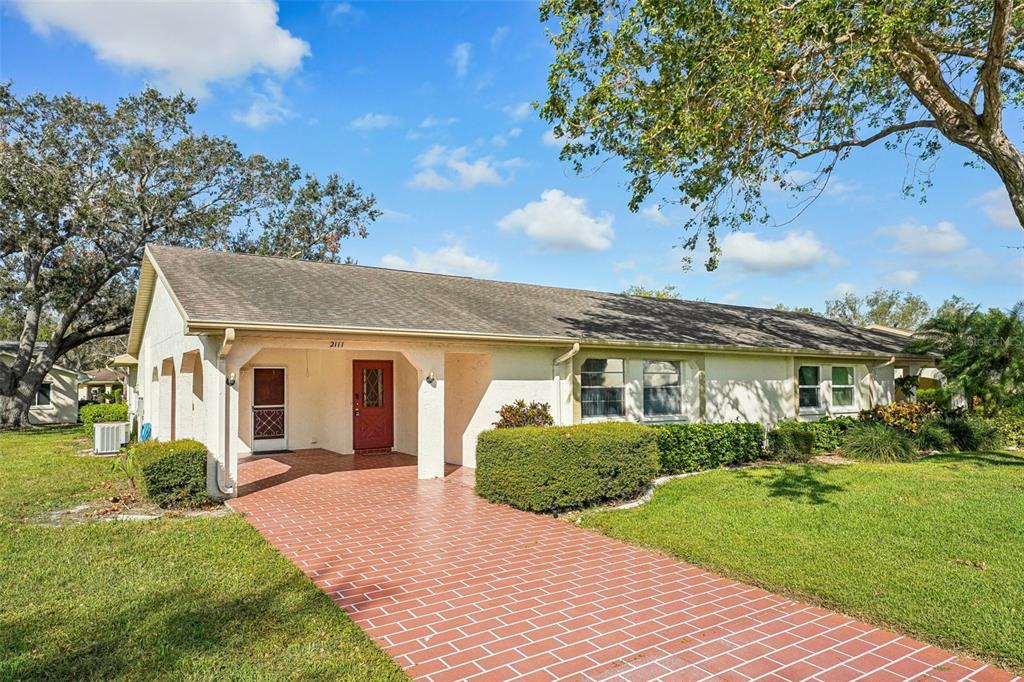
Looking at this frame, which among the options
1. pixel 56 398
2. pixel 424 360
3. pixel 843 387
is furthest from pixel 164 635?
pixel 56 398

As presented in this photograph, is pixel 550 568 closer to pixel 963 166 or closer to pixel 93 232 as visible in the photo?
pixel 963 166

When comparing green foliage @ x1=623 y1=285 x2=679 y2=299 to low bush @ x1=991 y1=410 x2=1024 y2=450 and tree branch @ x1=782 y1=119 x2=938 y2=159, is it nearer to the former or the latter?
low bush @ x1=991 y1=410 x2=1024 y2=450

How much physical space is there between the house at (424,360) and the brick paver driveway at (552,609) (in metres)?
2.84

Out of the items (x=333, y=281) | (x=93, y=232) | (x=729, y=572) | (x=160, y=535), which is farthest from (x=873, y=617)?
(x=93, y=232)

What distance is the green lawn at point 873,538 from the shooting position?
5.10 metres

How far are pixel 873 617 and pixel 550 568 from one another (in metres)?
2.93

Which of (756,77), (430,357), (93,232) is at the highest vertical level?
(93,232)

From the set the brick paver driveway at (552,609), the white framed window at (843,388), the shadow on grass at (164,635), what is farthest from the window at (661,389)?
the shadow on grass at (164,635)

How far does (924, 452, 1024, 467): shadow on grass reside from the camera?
41.7 ft

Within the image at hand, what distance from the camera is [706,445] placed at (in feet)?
41.3

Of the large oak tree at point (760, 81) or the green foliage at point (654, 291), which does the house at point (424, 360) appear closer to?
the large oak tree at point (760, 81)

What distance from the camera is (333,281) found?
13695mm

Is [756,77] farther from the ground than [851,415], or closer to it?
farther from the ground

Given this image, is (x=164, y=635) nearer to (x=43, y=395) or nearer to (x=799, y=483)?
(x=799, y=483)
